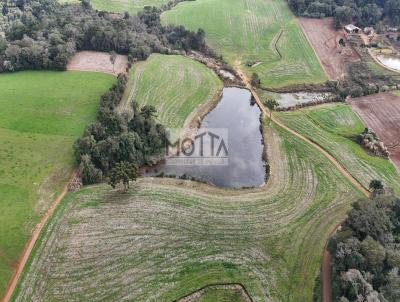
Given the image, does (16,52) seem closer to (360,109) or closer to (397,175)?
(360,109)

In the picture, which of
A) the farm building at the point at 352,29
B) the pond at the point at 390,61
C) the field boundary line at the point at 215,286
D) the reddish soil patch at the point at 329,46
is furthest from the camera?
the farm building at the point at 352,29

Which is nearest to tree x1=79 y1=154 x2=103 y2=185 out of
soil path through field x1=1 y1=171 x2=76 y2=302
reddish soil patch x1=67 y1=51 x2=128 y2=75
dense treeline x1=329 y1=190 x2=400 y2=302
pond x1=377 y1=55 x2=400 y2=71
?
soil path through field x1=1 y1=171 x2=76 y2=302

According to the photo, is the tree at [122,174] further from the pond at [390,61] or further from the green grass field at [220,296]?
the pond at [390,61]

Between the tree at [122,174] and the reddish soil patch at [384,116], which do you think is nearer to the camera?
the tree at [122,174]

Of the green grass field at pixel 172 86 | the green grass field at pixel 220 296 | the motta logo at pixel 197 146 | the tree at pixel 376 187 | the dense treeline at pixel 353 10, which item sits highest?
the dense treeline at pixel 353 10

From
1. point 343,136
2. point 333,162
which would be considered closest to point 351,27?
point 343,136

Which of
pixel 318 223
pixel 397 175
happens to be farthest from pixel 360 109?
pixel 318 223

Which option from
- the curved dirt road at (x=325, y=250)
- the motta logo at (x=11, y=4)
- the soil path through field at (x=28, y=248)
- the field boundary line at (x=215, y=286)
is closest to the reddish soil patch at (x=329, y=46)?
the curved dirt road at (x=325, y=250)
